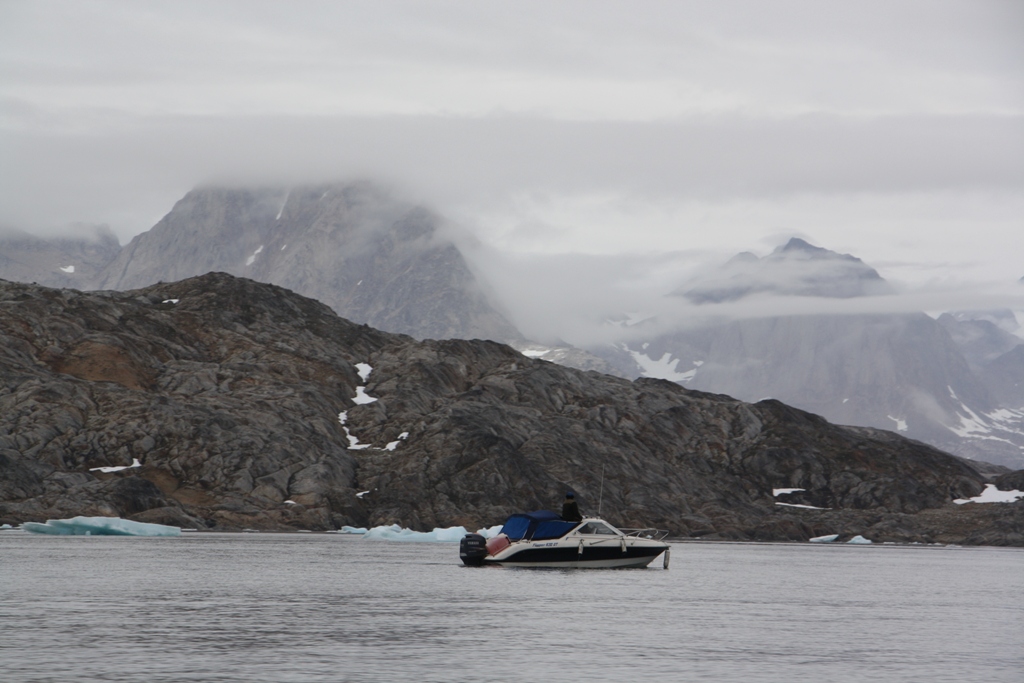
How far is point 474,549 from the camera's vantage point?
4048 inches

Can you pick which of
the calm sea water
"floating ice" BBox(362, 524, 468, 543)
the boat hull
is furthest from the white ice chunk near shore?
the boat hull

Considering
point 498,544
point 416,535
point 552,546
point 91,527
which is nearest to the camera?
point 552,546

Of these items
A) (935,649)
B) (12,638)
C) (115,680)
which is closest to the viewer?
(115,680)

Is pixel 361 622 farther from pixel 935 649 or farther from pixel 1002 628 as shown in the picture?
pixel 1002 628

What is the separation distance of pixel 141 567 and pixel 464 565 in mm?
29223

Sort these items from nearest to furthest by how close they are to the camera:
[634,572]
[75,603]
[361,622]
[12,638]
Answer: [12,638] < [361,622] < [75,603] < [634,572]

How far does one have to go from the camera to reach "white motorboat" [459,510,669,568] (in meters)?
102

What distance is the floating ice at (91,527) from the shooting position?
15538 cm

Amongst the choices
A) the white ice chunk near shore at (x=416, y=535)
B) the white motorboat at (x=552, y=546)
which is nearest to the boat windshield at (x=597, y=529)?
the white motorboat at (x=552, y=546)

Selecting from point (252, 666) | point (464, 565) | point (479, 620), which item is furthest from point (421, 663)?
point (464, 565)

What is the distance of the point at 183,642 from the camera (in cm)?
4803

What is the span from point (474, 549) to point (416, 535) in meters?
84.2

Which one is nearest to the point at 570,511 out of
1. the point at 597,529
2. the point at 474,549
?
the point at 597,529

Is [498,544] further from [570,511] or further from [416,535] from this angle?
[416,535]
